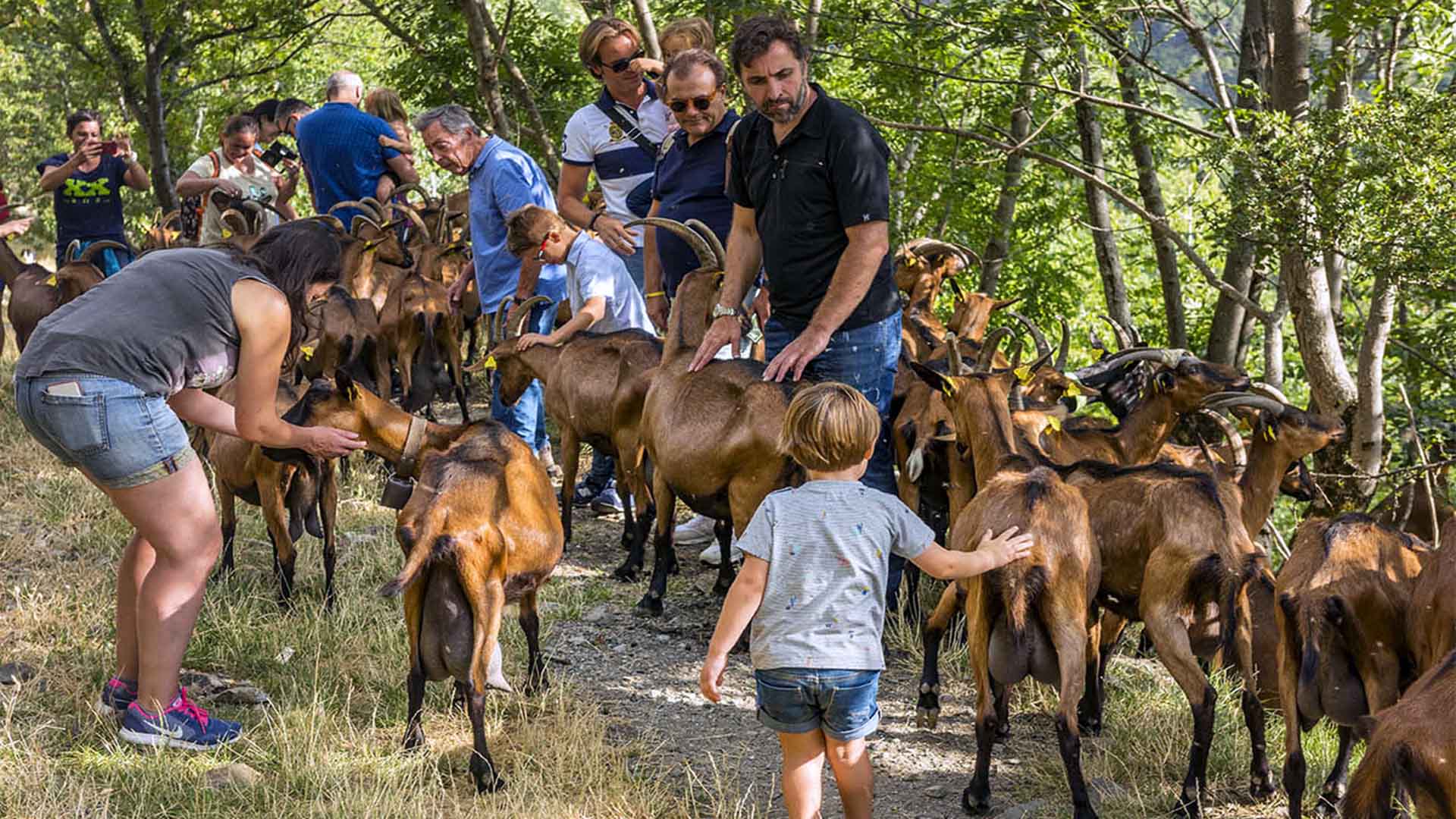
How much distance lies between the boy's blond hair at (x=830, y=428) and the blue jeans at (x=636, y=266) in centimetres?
441

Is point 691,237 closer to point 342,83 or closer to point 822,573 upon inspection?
point 822,573

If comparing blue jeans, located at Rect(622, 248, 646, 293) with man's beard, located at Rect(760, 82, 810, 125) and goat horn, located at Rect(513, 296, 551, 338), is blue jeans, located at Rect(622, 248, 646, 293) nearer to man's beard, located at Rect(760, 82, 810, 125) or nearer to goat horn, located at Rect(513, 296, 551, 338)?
goat horn, located at Rect(513, 296, 551, 338)

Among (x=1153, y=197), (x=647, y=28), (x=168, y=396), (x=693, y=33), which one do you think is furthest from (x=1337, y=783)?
(x=1153, y=197)

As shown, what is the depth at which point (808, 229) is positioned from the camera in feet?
18.9

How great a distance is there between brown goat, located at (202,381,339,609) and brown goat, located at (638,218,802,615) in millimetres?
1594

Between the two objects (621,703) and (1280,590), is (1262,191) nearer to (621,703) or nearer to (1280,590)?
(1280,590)

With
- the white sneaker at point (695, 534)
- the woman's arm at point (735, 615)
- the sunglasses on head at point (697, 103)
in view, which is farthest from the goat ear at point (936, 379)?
the white sneaker at point (695, 534)

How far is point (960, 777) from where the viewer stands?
5.61 metres

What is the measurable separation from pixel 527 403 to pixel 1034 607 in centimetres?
442

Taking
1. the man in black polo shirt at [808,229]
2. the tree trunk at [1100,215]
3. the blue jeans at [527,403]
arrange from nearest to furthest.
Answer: the man in black polo shirt at [808,229]
the blue jeans at [527,403]
the tree trunk at [1100,215]

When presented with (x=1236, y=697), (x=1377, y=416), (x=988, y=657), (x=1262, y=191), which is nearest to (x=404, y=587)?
(x=988, y=657)

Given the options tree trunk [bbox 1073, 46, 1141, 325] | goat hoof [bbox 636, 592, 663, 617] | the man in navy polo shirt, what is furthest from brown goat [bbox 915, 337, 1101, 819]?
tree trunk [bbox 1073, 46, 1141, 325]

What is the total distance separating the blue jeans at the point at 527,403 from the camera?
8695mm

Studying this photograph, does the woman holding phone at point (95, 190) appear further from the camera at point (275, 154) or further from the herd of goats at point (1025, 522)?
the herd of goats at point (1025, 522)
